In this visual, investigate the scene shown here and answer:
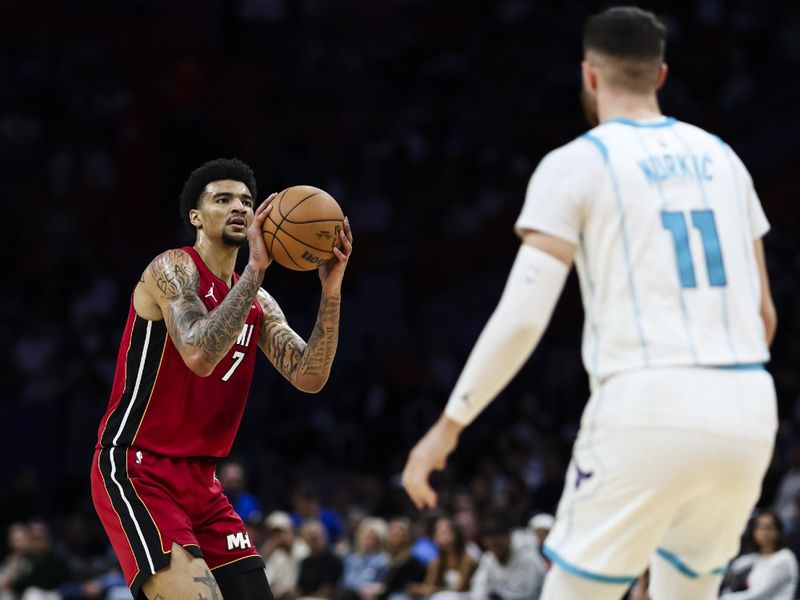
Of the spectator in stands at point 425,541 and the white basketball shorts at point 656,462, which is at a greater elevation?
the white basketball shorts at point 656,462

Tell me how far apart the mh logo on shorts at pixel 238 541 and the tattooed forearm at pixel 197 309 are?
0.73 meters

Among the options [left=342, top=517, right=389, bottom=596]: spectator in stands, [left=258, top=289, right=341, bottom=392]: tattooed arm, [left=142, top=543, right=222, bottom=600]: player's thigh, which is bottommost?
[left=342, top=517, right=389, bottom=596]: spectator in stands

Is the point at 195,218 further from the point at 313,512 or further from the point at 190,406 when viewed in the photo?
the point at 313,512

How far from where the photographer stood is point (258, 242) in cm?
538

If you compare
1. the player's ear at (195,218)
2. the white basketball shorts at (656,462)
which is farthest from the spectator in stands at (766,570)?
the white basketball shorts at (656,462)

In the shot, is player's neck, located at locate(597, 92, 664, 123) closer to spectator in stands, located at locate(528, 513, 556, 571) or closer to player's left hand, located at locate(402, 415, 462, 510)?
player's left hand, located at locate(402, 415, 462, 510)

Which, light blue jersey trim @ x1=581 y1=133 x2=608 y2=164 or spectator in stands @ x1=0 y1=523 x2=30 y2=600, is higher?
light blue jersey trim @ x1=581 y1=133 x2=608 y2=164

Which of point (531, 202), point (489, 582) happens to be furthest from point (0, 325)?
point (531, 202)

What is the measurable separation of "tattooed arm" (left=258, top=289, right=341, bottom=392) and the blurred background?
23.7ft

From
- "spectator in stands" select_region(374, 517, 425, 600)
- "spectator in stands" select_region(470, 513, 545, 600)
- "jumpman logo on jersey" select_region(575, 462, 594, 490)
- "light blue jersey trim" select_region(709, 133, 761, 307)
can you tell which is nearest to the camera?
"jumpman logo on jersey" select_region(575, 462, 594, 490)

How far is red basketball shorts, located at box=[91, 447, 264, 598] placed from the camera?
5215 millimetres

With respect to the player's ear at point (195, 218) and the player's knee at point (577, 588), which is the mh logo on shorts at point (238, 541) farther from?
the player's knee at point (577, 588)

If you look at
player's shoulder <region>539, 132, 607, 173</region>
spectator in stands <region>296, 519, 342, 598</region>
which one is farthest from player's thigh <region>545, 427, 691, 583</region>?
spectator in stands <region>296, 519, 342, 598</region>

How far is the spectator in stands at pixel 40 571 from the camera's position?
13289 mm
